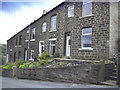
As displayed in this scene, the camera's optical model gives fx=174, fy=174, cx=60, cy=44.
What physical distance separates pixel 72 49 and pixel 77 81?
7.43 meters

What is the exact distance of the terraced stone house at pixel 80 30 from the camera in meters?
15.8

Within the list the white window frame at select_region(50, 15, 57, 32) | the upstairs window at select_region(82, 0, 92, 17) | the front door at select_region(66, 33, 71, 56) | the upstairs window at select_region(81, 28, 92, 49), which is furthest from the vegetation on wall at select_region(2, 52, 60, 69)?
the upstairs window at select_region(82, 0, 92, 17)

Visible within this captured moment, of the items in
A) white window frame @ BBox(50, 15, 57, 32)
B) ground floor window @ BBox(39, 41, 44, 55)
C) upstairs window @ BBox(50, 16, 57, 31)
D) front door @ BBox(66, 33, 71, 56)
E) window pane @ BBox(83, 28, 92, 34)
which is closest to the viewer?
window pane @ BBox(83, 28, 92, 34)

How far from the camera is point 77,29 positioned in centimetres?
1856

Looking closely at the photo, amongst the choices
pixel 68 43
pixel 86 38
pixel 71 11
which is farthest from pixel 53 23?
pixel 86 38

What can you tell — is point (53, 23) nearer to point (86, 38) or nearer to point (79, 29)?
point (79, 29)

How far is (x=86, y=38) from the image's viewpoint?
57.5ft

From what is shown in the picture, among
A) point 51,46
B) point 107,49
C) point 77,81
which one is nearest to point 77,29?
point 107,49

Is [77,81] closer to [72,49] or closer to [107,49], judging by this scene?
[107,49]

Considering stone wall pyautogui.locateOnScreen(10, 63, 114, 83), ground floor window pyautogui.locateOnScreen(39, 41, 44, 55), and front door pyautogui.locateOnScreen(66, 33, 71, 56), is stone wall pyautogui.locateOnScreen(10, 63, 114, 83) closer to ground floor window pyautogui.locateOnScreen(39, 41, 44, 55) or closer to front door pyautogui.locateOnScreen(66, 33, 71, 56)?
front door pyautogui.locateOnScreen(66, 33, 71, 56)

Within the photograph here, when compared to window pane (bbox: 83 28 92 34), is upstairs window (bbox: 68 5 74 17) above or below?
above

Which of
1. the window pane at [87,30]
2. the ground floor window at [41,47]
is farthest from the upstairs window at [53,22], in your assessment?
the window pane at [87,30]

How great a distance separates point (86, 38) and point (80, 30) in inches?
46.7

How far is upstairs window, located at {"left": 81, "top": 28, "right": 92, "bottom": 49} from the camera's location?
1705 cm
